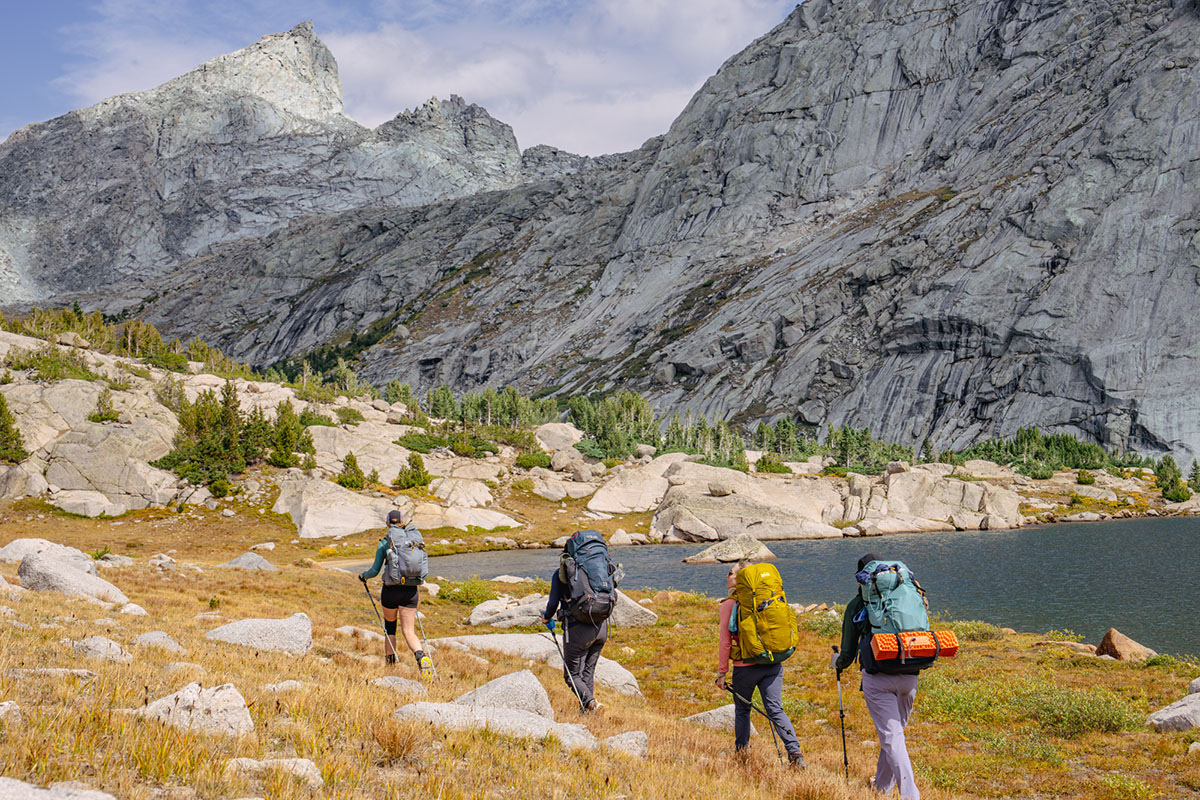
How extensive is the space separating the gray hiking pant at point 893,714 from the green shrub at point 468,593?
24.9 m

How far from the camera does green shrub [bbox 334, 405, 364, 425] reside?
83688 millimetres

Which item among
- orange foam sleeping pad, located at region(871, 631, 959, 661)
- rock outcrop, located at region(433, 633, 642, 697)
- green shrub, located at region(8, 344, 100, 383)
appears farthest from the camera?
green shrub, located at region(8, 344, 100, 383)

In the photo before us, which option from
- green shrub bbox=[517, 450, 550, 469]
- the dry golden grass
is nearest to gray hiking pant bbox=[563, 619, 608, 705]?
the dry golden grass

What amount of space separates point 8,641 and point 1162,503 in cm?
10484

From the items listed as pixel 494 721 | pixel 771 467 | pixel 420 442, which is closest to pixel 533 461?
pixel 420 442

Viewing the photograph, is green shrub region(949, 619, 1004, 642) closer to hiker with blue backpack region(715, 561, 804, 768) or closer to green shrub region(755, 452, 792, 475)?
hiker with blue backpack region(715, 561, 804, 768)

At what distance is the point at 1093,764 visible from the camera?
11.7 m

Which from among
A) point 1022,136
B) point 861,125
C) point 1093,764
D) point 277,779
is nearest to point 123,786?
point 277,779

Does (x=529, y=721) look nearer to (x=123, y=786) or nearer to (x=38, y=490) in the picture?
(x=123, y=786)

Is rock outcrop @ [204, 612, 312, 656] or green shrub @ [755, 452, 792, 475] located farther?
green shrub @ [755, 452, 792, 475]

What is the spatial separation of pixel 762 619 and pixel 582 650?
3.49 m

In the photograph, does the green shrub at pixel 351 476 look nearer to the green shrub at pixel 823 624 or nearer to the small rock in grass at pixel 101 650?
the green shrub at pixel 823 624

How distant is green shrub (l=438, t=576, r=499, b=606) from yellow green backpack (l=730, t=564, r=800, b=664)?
23.9 metres

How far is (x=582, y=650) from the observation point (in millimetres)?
11734
